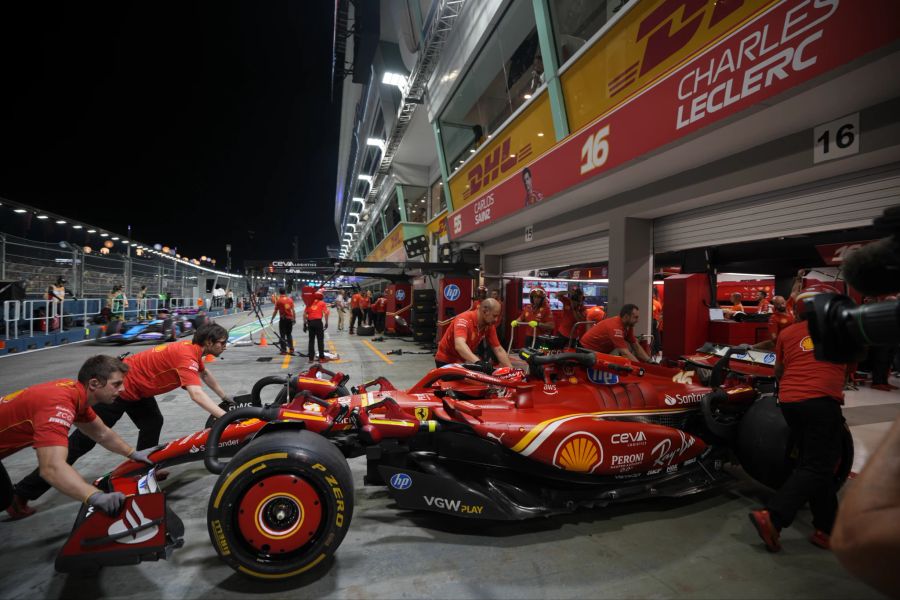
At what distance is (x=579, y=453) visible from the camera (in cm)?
291

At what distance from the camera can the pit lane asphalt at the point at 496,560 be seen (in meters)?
2.29

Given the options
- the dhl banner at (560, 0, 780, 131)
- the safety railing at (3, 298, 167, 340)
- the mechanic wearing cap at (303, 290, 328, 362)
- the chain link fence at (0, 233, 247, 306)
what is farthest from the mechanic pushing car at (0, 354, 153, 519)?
the chain link fence at (0, 233, 247, 306)

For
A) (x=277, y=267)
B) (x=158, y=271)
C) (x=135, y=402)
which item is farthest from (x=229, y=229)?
(x=135, y=402)

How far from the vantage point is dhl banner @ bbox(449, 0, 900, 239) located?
3025 mm

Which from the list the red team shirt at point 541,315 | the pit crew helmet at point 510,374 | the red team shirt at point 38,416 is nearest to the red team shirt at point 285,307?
the red team shirt at point 541,315

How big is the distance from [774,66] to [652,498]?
374 cm

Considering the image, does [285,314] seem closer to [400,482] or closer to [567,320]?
[567,320]

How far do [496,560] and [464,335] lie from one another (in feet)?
8.38

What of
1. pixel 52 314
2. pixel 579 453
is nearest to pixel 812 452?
pixel 579 453

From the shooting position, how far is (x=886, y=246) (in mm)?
1003

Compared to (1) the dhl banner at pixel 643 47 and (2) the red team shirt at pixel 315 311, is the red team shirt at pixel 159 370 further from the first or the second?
(2) the red team shirt at pixel 315 311

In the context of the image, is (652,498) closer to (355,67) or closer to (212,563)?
(212,563)

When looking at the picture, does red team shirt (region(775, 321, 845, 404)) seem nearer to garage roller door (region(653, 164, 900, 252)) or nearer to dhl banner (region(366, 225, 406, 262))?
garage roller door (region(653, 164, 900, 252))

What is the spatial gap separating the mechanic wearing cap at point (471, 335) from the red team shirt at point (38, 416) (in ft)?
10.7
